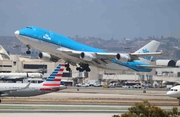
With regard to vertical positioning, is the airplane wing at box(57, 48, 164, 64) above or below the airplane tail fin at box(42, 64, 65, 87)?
above

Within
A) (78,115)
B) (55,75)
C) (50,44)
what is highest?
(50,44)

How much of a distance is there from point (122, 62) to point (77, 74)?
7345 cm

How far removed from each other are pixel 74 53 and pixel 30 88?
20399mm

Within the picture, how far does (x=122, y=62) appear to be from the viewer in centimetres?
8031

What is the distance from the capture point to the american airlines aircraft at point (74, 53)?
71.6m

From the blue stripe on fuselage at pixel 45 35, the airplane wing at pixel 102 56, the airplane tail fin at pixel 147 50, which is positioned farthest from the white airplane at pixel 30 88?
the airplane tail fin at pixel 147 50

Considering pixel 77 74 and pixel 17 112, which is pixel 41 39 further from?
pixel 77 74

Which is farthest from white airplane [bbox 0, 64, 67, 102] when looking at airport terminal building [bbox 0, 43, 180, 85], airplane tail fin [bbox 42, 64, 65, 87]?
airport terminal building [bbox 0, 43, 180, 85]

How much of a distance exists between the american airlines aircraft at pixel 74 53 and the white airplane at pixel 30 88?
40.7ft

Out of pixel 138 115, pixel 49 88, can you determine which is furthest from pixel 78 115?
pixel 49 88

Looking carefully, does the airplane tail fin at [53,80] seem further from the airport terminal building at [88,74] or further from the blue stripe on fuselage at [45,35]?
the airport terminal building at [88,74]

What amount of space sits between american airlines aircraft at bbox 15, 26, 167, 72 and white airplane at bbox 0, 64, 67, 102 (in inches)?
488

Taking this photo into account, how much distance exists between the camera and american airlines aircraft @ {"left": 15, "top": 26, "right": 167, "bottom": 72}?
7162 cm

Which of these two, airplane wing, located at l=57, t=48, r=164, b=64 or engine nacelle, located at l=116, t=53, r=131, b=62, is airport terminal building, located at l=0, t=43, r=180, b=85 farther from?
engine nacelle, located at l=116, t=53, r=131, b=62
